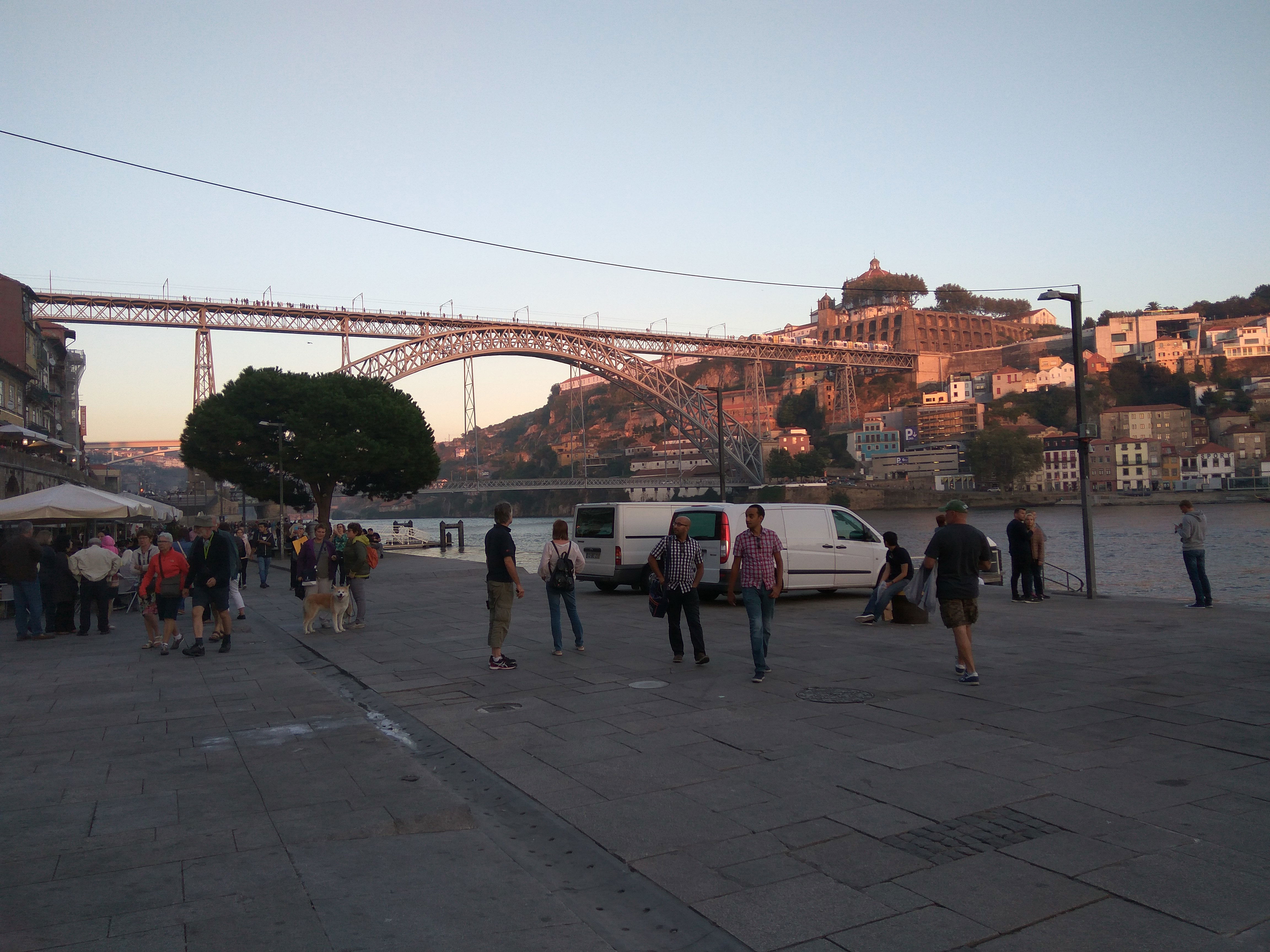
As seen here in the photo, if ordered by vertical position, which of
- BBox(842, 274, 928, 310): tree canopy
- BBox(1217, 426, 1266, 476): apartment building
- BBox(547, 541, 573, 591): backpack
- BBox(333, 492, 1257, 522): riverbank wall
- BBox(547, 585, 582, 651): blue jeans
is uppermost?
BBox(842, 274, 928, 310): tree canopy

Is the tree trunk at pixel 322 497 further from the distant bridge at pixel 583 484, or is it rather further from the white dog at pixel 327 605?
the white dog at pixel 327 605

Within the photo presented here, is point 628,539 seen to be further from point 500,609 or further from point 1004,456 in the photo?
point 1004,456

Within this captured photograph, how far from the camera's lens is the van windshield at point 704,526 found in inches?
606

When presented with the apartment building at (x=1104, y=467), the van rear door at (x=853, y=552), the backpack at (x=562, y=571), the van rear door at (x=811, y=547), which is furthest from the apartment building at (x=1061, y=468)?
the backpack at (x=562, y=571)

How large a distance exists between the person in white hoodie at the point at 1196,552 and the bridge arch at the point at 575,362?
5376cm

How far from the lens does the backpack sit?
10266mm

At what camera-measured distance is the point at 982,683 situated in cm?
838

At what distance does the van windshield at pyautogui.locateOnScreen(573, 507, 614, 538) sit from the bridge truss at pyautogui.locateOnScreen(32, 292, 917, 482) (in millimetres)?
28359

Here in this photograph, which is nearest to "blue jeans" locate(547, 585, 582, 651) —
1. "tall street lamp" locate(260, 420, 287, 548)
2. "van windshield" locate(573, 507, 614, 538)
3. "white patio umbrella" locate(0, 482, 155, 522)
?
"van windshield" locate(573, 507, 614, 538)

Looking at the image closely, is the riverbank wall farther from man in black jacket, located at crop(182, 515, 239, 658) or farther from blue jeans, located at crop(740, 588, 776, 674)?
blue jeans, located at crop(740, 588, 776, 674)

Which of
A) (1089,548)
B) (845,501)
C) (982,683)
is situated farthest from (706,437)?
(982,683)

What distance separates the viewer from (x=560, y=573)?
33.7ft

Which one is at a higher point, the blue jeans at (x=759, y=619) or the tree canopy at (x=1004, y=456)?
A: the tree canopy at (x=1004, y=456)

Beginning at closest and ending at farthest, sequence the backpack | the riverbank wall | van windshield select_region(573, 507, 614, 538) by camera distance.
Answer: the backpack
van windshield select_region(573, 507, 614, 538)
the riverbank wall
